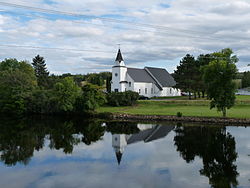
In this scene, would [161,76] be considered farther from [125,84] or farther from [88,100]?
[88,100]

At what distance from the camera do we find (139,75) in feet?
216

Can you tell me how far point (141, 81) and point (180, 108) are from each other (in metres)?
20.4

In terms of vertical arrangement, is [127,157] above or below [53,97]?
below

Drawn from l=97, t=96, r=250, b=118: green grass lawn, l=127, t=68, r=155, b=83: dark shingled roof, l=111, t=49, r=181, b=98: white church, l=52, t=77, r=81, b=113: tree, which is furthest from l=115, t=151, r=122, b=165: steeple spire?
l=127, t=68, r=155, b=83: dark shingled roof

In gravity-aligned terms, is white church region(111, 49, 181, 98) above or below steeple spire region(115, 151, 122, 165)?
above

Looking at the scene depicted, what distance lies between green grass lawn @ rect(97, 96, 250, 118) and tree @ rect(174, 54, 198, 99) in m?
5.89

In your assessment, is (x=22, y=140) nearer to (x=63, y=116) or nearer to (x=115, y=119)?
(x=115, y=119)

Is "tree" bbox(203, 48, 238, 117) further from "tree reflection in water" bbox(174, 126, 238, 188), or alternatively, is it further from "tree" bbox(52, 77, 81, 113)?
"tree" bbox(52, 77, 81, 113)

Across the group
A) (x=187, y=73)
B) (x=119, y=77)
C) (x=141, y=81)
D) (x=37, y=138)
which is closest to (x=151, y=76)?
(x=141, y=81)

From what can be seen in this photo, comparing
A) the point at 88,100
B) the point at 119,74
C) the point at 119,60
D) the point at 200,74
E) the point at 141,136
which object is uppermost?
the point at 119,60

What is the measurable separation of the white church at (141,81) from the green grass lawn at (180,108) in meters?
11.4

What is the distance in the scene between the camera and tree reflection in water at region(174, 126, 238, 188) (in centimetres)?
1545

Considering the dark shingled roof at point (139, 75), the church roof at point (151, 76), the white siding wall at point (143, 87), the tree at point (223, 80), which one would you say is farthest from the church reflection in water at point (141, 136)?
the church roof at point (151, 76)

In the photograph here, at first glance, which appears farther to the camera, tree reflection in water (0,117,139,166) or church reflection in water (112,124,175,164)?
church reflection in water (112,124,175,164)
